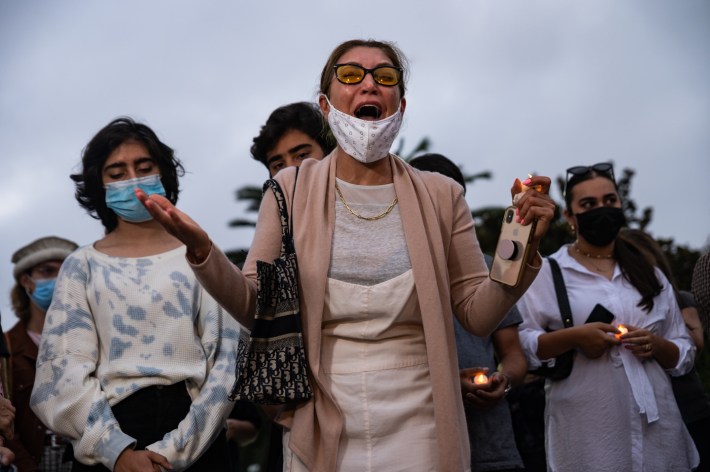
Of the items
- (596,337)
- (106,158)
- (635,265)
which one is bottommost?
(596,337)

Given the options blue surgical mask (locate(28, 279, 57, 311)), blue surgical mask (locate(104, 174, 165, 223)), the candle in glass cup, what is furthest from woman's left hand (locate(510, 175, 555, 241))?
blue surgical mask (locate(28, 279, 57, 311))

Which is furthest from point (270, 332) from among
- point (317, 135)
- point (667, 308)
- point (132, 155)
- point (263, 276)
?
point (667, 308)

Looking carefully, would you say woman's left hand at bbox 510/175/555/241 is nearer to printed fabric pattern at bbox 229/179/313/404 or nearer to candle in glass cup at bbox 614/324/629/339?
printed fabric pattern at bbox 229/179/313/404

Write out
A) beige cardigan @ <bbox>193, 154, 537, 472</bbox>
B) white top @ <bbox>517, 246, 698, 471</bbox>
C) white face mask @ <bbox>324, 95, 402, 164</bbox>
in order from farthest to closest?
white top @ <bbox>517, 246, 698, 471</bbox>
white face mask @ <bbox>324, 95, 402, 164</bbox>
beige cardigan @ <bbox>193, 154, 537, 472</bbox>

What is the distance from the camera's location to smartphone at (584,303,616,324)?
5660 millimetres

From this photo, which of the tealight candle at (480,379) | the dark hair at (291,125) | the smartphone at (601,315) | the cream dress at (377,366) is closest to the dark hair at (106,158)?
the dark hair at (291,125)

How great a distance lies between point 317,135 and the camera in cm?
589

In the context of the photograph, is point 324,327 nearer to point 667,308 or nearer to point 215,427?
point 215,427

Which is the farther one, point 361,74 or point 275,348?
point 361,74

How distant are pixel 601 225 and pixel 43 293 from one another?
445 cm

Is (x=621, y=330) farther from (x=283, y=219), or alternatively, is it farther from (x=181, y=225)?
(x=181, y=225)

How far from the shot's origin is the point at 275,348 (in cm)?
357

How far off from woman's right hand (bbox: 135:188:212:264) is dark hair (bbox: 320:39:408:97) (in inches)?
46.7

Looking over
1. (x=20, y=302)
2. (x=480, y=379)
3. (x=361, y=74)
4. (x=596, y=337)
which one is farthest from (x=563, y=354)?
(x=20, y=302)
